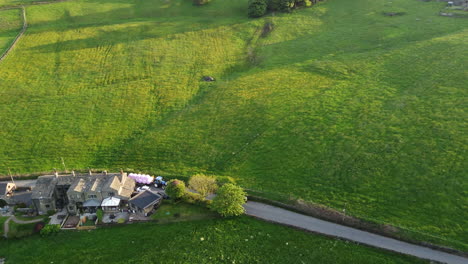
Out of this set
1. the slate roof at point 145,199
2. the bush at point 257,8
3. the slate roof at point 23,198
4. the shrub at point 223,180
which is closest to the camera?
the slate roof at point 145,199

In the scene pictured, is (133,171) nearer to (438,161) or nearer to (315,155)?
(315,155)

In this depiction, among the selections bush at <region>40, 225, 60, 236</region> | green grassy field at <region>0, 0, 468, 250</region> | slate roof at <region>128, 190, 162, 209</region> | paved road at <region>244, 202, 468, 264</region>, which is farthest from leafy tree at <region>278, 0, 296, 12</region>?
bush at <region>40, 225, 60, 236</region>

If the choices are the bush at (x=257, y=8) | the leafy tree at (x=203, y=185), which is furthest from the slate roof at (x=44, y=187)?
the bush at (x=257, y=8)

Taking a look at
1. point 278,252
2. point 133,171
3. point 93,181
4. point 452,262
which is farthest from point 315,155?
point 93,181

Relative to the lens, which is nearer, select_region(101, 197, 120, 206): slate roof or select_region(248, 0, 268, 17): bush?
select_region(101, 197, 120, 206): slate roof

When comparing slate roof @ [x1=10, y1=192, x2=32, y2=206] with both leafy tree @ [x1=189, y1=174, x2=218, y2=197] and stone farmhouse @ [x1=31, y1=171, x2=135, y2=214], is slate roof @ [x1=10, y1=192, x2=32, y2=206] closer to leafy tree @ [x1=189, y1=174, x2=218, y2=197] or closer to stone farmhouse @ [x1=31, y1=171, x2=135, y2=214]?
stone farmhouse @ [x1=31, y1=171, x2=135, y2=214]

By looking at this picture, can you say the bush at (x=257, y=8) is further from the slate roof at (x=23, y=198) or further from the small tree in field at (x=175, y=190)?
the slate roof at (x=23, y=198)
